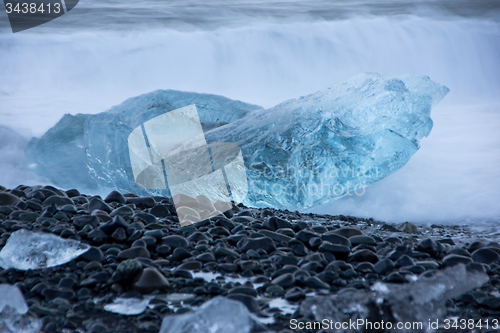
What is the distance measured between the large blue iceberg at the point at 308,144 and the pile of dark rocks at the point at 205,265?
127 cm

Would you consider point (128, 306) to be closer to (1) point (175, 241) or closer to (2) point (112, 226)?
(1) point (175, 241)

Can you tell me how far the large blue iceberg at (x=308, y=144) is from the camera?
11.4ft

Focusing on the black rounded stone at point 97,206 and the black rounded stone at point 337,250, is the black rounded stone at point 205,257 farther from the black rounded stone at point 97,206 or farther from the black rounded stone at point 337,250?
the black rounded stone at point 97,206

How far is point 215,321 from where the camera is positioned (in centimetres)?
111

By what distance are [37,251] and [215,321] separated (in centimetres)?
101

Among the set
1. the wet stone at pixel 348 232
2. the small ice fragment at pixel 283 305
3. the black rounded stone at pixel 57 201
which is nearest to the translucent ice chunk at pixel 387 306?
the small ice fragment at pixel 283 305

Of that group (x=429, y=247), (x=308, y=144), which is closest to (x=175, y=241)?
(x=429, y=247)

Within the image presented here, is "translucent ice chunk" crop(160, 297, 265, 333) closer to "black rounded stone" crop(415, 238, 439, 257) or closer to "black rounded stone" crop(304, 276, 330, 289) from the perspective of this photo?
"black rounded stone" crop(304, 276, 330, 289)

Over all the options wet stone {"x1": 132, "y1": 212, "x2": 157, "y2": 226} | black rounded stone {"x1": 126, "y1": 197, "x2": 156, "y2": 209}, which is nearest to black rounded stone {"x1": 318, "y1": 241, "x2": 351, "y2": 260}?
wet stone {"x1": 132, "y1": 212, "x2": 157, "y2": 226}

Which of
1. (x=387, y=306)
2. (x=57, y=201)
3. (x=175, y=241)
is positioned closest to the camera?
(x=387, y=306)

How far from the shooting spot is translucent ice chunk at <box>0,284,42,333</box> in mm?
1245

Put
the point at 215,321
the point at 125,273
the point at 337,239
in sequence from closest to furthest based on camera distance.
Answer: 1. the point at 215,321
2. the point at 125,273
3. the point at 337,239

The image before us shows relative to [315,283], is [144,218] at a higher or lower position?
lower

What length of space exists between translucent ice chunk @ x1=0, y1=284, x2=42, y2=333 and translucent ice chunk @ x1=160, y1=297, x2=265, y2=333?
0.48m
